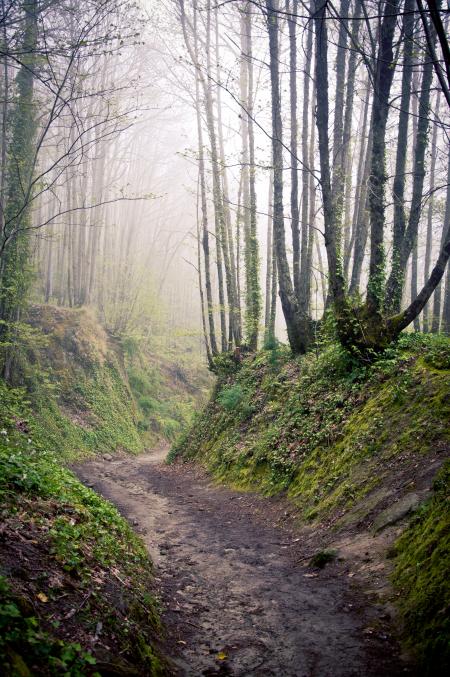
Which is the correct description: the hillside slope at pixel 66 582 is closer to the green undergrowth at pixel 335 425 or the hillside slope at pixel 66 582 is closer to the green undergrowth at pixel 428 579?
the green undergrowth at pixel 428 579

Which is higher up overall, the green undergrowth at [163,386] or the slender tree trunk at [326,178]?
the slender tree trunk at [326,178]

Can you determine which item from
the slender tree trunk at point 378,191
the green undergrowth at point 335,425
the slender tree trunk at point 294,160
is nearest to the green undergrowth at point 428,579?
the green undergrowth at point 335,425

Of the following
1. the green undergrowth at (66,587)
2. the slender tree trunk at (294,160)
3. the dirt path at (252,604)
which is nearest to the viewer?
the green undergrowth at (66,587)

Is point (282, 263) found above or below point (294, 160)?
below

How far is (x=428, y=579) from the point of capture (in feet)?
12.3

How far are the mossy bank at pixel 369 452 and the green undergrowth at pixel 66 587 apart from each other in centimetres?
214

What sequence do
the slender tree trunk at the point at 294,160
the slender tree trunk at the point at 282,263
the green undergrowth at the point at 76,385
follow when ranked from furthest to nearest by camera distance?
1. the green undergrowth at the point at 76,385
2. the slender tree trunk at the point at 282,263
3. the slender tree trunk at the point at 294,160

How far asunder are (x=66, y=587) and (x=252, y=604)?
2.08 meters

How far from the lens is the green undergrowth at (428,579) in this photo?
3.10 meters

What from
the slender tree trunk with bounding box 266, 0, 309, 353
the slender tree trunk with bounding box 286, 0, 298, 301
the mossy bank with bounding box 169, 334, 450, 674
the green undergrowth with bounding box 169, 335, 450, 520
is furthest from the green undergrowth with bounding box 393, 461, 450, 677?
the slender tree trunk with bounding box 286, 0, 298, 301

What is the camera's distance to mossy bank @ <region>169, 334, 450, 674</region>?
3.90 m

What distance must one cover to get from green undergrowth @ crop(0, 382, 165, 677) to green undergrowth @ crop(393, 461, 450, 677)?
6.19ft

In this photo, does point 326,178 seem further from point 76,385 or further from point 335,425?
point 76,385

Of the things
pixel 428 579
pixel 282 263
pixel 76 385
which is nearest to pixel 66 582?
pixel 428 579
